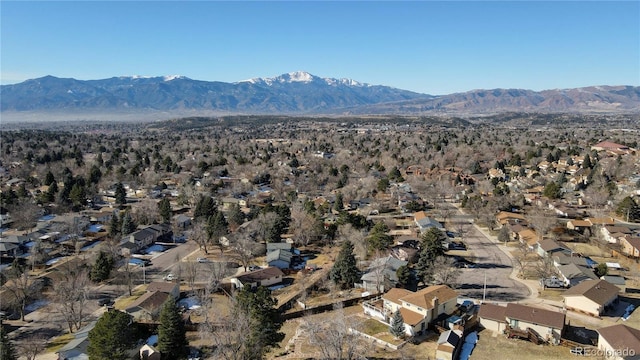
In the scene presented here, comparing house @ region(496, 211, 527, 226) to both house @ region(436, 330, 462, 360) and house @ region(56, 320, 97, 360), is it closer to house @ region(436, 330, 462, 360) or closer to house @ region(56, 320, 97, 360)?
house @ region(436, 330, 462, 360)

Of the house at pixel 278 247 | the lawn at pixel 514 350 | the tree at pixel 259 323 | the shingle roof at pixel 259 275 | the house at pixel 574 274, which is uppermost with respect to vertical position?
the tree at pixel 259 323

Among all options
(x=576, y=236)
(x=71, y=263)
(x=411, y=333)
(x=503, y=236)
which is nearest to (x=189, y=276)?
(x=71, y=263)

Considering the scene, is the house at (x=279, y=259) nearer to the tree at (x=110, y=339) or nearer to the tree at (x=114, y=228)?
the tree at (x=110, y=339)

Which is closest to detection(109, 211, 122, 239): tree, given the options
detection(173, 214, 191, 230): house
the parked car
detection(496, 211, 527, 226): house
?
detection(173, 214, 191, 230): house

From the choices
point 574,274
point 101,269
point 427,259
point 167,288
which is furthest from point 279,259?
point 574,274

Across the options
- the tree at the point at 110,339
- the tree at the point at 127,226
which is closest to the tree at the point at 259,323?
the tree at the point at 110,339

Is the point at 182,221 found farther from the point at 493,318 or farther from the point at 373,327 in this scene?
the point at 493,318
